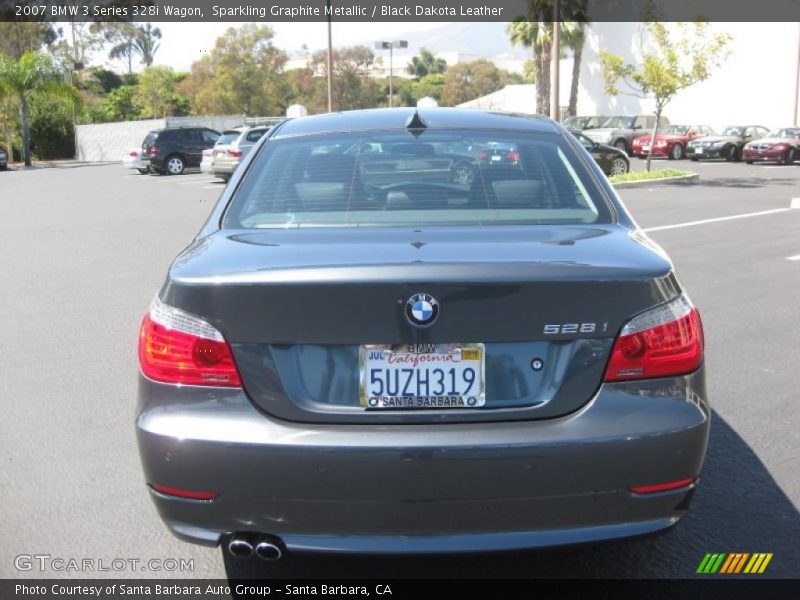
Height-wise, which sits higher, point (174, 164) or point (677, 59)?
point (677, 59)

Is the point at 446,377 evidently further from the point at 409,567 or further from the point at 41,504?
the point at 41,504

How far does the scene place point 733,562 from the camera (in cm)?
335

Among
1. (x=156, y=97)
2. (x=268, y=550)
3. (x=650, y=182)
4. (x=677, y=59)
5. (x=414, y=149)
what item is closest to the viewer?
(x=268, y=550)

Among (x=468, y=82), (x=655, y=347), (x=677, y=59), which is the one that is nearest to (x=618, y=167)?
(x=677, y=59)

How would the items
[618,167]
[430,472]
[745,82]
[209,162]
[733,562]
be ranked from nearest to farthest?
1. [430,472]
2. [733,562]
3. [618,167]
4. [209,162]
5. [745,82]

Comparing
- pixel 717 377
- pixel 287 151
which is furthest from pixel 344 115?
pixel 717 377

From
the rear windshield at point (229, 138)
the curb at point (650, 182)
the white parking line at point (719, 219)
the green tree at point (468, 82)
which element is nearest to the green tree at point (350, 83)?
the green tree at point (468, 82)

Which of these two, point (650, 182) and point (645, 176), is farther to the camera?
point (645, 176)

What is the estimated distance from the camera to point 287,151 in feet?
12.9

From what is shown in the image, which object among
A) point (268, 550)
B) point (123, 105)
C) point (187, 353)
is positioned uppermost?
point (187, 353)

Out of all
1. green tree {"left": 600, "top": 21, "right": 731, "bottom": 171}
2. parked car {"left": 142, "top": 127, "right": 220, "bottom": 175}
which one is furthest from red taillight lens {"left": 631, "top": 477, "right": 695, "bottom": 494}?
parked car {"left": 142, "top": 127, "right": 220, "bottom": 175}

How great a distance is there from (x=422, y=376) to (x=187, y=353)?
2.41 feet

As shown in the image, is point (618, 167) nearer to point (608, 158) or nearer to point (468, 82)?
point (608, 158)
